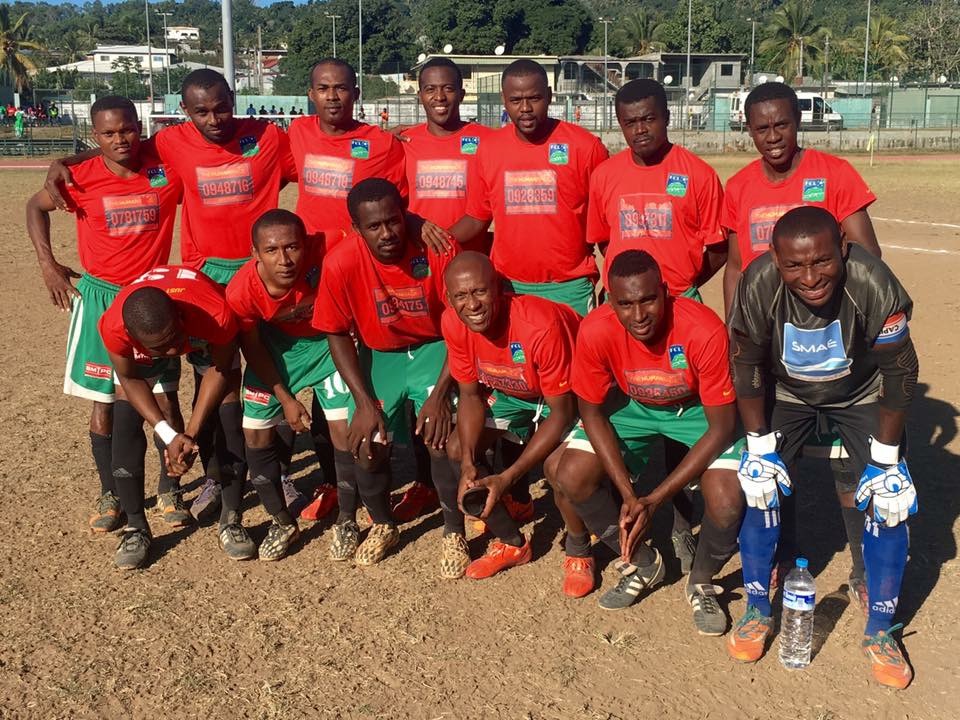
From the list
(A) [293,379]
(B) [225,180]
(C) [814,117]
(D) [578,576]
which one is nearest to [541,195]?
(A) [293,379]

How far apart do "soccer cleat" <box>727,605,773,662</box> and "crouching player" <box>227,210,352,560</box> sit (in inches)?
87.7

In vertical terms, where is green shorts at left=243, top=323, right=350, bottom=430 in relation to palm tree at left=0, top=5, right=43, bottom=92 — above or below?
below

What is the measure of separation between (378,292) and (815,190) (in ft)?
7.35

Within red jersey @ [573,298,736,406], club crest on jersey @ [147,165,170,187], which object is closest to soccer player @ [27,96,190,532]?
club crest on jersey @ [147,165,170,187]

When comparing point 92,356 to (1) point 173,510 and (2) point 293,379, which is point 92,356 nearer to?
(1) point 173,510

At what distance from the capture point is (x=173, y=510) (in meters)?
5.87

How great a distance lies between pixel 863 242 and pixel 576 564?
6.91ft

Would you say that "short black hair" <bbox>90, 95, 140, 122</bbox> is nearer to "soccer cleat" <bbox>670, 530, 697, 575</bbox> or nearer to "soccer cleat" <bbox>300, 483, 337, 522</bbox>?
"soccer cleat" <bbox>300, 483, 337, 522</bbox>

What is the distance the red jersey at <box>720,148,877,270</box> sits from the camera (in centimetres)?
480

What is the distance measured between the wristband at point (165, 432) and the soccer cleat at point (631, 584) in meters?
2.30

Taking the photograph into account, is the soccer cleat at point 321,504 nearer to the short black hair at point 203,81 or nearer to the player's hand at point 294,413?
the player's hand at point 294,413

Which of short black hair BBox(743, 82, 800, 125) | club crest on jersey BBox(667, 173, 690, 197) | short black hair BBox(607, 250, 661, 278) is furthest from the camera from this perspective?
club crest on jersey BBox(667, 173, 690, 197)

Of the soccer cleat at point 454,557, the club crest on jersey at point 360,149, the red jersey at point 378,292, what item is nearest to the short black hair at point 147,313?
the red jersey at point 378,292

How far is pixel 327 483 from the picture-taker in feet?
20.3
